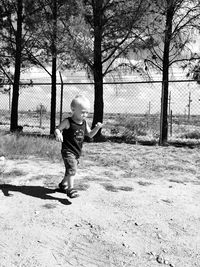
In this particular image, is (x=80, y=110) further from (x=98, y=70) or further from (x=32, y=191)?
(x=98, y=70)

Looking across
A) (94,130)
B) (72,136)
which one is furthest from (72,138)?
(94,130)

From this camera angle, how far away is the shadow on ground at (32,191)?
3.93 m

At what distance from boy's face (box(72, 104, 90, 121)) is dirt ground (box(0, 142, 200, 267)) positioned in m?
0.96

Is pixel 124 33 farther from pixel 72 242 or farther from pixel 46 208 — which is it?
pixel 72 242

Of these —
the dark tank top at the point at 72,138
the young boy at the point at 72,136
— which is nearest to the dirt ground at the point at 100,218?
the young boy at the point at 72,136

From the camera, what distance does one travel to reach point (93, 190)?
4.26 meters

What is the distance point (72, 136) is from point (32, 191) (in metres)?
0.87

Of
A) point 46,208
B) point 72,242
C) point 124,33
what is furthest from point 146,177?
point 124,33

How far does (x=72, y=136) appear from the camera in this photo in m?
4.01

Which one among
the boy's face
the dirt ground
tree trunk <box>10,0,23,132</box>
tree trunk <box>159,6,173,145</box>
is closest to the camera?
the dirt ground

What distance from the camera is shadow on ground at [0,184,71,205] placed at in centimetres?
393

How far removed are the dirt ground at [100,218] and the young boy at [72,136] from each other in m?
0.25

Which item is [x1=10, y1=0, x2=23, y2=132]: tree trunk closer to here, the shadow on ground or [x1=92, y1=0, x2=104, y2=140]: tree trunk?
[x1=92, y1=0, x2=104, y2=140]: tree trunk

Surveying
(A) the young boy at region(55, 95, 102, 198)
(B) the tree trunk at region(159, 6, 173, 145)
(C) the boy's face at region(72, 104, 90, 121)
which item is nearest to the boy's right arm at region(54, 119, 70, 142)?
(A) the young boy at region(55, 95, 102, 198)
